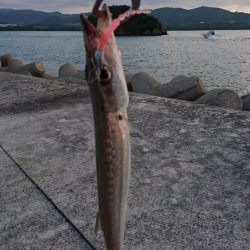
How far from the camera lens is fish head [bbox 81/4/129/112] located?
131cm

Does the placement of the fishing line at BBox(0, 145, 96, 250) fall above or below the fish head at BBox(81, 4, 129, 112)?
below

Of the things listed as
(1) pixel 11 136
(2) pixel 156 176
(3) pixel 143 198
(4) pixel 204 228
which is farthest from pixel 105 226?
(1) pixel 11 136

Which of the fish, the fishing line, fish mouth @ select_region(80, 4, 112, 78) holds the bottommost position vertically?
the fishing line

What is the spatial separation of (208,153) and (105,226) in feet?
11.8

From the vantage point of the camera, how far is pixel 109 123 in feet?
4.82

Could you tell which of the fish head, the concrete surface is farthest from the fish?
the concrete surface

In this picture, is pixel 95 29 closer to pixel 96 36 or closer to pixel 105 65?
pixel 96 36

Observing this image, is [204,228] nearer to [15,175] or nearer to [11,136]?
[15,175]

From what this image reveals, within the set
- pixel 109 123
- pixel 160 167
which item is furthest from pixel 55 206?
pixel 109 123

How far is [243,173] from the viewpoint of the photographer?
14.9 ft

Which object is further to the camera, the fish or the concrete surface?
the concrete surface

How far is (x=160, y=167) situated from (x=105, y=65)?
11.4 feet

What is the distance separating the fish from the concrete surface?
177 cm

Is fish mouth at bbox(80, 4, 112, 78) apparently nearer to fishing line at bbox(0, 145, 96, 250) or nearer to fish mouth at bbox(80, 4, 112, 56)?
fish mouth at bbox(80, 4, 112, 56)
